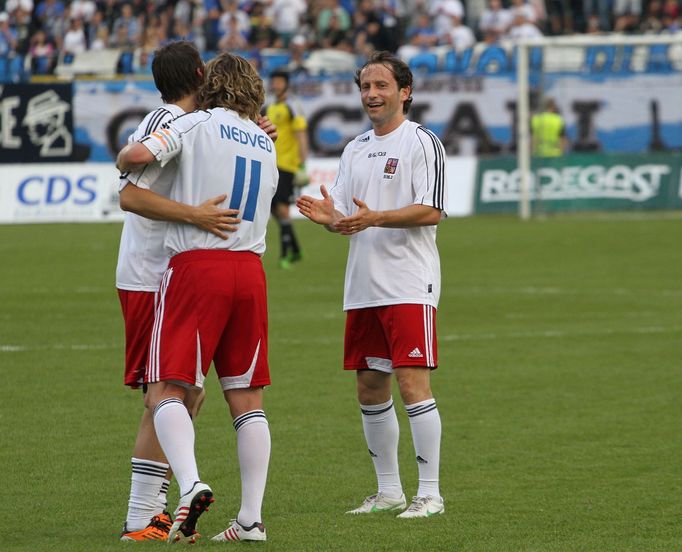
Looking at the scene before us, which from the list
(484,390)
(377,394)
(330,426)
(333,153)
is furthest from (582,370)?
(333,153)

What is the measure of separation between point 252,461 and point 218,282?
2.44ft

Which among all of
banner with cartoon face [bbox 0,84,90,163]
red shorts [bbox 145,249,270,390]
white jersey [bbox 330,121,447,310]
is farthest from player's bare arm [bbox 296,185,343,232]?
banner with cartoon face [bbox 0,84,90,163]

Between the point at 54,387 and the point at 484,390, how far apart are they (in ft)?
9.82

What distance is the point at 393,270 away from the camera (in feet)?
20.9

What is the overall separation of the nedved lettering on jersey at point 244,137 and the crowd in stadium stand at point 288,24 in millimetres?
23679

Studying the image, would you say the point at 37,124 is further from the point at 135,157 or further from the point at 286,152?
the point at 135,157

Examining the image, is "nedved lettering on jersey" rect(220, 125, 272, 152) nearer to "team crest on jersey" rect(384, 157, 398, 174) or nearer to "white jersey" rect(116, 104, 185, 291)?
"white jersey" rect(116, 104, 185, 291)

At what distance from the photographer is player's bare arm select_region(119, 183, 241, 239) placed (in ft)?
17.9

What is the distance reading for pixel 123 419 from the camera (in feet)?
28.3

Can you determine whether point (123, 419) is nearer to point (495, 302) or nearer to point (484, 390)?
point (484, 390)

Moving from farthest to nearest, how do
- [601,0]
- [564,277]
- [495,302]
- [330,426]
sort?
[601,0] < [564,277] < [495,302] < [330,426]

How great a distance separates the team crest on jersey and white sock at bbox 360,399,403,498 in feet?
3.55

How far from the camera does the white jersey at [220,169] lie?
5.47m

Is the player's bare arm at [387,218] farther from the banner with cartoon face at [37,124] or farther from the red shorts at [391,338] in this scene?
the banner with cartoon face at [37,124]
